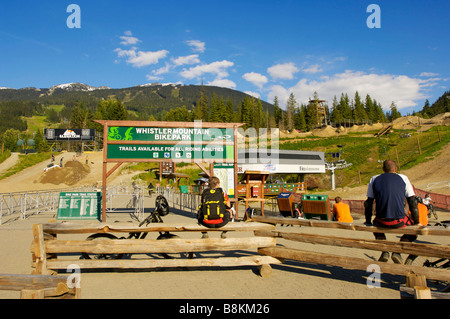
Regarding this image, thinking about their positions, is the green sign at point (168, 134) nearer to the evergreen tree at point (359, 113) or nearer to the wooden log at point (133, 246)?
the wooden log at point (133, 246)

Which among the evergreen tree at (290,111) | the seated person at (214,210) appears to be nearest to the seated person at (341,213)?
the seated person at (214,210)

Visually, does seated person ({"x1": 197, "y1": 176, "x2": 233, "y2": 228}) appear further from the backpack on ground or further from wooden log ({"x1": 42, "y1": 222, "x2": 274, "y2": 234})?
wooden log ({"x1": 42, "y1": 222, "x2": 274, "y2": 234})

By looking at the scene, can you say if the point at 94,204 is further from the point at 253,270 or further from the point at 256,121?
the point at 256,121

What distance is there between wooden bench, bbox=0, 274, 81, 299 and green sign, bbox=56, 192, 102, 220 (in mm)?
11503

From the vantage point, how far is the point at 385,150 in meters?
65.2

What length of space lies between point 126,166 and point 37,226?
59.2m

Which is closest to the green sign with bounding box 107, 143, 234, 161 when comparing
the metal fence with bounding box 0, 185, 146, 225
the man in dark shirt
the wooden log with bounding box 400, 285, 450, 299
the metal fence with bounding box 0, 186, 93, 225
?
the metal fence with bounding box 0, 185, 146, 225

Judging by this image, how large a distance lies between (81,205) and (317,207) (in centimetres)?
1131

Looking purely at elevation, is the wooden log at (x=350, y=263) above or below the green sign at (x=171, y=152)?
below

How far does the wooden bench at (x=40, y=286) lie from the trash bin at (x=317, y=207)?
12.9 meters

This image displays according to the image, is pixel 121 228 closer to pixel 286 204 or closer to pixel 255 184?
pixel 286 204

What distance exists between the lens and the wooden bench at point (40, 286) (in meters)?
2.89
